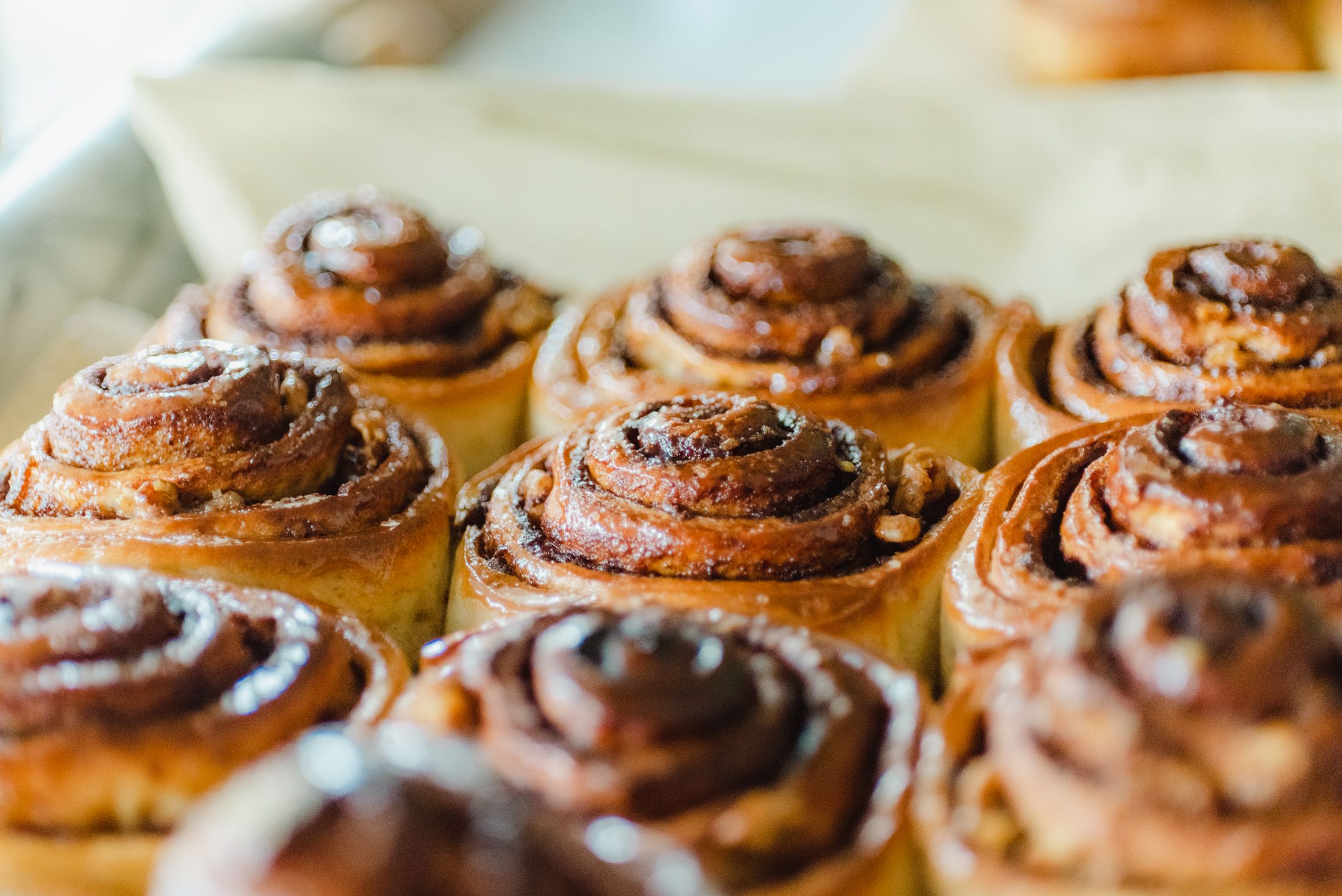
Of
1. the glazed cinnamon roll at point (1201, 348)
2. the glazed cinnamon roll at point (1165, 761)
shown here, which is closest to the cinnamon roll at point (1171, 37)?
the glazed cinnamon roll at point (1201, 348)

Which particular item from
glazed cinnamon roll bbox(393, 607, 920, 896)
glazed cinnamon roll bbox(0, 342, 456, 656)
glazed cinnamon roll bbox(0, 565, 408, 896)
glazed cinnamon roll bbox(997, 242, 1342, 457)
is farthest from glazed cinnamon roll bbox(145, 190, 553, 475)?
glazed cinnamon roll bbox(393, 607, 920, 896)

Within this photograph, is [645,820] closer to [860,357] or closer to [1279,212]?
[860,357]

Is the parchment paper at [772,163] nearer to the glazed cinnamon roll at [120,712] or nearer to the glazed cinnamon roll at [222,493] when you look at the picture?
the glazed cinnamon roll at [222,493]

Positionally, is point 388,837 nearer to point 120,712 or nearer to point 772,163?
point 120,712

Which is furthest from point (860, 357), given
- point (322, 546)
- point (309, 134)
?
point (309, 134)

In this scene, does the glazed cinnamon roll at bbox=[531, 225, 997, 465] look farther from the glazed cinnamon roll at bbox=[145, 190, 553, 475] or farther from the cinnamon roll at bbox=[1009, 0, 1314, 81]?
the cinnamon roll at bbox=[1009, 0, 1314, 81]

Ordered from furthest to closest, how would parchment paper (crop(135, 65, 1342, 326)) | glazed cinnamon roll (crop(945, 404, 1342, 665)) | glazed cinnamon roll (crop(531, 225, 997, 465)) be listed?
parchment paper (crop(135, 65, 1342, 326)), glazed cinnamon roll (crop(531, 225, 997, 465)), glazed cinnamon roll (crop(945, 404, 1342, 665))
